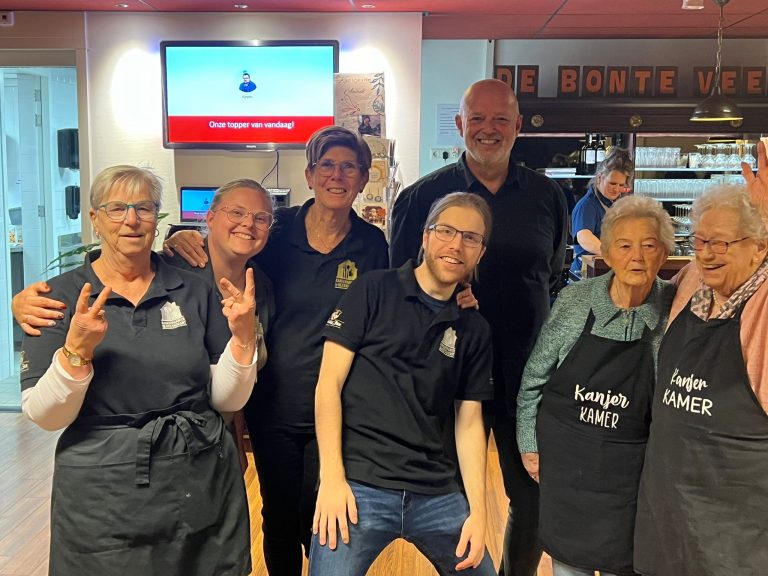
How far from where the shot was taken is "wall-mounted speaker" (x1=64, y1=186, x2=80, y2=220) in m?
5.89

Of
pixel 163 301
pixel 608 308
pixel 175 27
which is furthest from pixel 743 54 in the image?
pixel 163 301

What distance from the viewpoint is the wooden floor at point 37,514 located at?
3.44 m

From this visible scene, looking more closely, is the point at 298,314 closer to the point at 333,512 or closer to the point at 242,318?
the point at 242,318

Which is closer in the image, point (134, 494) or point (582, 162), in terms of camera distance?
point (134, 494)

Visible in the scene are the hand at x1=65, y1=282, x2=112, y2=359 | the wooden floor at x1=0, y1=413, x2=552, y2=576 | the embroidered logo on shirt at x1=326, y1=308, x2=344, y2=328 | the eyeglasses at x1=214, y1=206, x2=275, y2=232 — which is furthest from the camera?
the wooden floor at x1=0, y1=413, x2=552, y2=576

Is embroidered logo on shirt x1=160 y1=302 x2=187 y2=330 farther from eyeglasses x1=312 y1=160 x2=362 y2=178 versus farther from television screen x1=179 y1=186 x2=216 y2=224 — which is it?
television screen x1=179 y1=186 x2=216 y2=224

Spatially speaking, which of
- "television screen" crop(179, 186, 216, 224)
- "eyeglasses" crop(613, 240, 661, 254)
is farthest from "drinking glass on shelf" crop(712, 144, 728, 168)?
"eyeglasses" crop(613, 240, 661, 254)

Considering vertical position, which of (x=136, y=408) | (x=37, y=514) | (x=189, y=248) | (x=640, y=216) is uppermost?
(x=640, y=216)

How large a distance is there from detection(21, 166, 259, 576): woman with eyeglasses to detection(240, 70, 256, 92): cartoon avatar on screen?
3.79 meters

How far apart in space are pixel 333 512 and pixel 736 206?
49.1 inches

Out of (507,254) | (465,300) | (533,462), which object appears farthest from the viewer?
(507,254)

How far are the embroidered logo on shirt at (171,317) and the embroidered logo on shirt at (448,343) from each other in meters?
0.68

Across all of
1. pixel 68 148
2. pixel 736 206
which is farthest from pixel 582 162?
pixel 736 206

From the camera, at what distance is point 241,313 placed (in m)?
1.92
